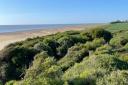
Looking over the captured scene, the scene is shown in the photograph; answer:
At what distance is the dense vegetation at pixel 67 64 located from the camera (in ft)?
53.1

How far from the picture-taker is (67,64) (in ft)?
92.0

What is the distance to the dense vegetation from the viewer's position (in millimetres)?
16188

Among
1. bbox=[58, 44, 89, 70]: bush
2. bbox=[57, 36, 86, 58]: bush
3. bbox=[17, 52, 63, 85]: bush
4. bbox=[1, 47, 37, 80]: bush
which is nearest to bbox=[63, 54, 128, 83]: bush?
bbox=[17, 52, 63, 85]: bush

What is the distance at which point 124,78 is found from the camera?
50.9 ft

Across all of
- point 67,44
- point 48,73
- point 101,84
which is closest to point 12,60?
point 67,44

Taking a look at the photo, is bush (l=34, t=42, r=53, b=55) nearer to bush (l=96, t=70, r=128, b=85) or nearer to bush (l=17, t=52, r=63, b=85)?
bush (l=17, t=52, r=63, b=85)

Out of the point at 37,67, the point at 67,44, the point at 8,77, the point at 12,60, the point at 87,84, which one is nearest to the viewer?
the point at 87,84

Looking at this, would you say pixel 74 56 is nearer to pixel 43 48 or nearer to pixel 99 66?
pixel 43 48

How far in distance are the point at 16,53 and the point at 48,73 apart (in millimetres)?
17109

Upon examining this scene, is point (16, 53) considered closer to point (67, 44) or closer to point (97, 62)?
point (67, 44)

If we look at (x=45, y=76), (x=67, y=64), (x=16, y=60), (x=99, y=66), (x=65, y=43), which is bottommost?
(x=65, y=43)

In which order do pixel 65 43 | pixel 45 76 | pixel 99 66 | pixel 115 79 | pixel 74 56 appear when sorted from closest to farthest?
1. pixel 115 79
2. pixel 45 76
3. pixel 99 66
4. pixel 74 56
5. pixel 65 43

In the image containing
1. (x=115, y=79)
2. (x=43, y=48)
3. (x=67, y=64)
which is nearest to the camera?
(x=115, y=79)

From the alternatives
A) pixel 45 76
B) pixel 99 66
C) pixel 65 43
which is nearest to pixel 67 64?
pixel 99 66
